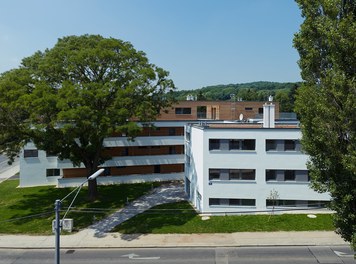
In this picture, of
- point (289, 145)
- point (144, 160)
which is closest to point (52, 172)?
point (144, 160)

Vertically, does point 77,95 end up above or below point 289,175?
above

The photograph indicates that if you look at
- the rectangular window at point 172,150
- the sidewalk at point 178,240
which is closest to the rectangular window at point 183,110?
the rectangular window at point 172,150

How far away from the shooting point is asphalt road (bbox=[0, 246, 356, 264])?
70.4 feet

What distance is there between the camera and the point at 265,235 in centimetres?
2589

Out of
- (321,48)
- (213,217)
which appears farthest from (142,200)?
(321,48)

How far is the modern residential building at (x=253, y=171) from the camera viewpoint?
30.6m

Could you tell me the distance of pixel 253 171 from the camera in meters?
31.0

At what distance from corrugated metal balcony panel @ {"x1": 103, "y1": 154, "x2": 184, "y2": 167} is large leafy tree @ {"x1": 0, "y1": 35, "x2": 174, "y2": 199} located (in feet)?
36.0

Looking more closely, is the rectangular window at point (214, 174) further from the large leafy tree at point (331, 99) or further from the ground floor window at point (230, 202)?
the large leafy tree at point (331, 99)

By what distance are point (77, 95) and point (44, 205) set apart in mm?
13433

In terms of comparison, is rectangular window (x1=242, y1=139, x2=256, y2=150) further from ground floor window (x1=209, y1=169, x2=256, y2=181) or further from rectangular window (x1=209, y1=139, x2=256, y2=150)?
ground floor window (x1=209, y1=169, x2=256, y2=181)

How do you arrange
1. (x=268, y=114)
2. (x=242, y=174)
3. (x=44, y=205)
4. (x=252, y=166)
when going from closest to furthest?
(x=252, y=166), (x=242, y=174), (x=268, y=114), (x=44, y=205)

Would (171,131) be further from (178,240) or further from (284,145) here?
(178,240)

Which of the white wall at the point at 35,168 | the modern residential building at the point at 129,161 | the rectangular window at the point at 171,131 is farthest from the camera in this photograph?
the rectangular window at the point at 171,131
